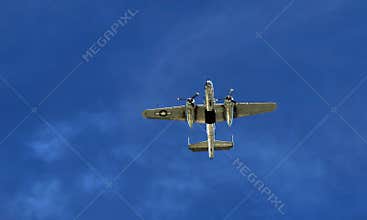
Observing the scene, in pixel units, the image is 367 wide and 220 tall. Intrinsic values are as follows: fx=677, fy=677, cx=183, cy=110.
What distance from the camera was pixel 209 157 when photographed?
4104 inches

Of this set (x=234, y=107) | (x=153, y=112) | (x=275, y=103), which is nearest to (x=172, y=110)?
(x=153, y=112)

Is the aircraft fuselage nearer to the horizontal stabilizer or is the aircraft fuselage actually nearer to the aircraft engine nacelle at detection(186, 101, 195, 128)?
the horizontal stabilizer

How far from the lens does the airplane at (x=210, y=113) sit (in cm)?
10144

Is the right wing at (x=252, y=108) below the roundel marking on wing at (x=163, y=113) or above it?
above

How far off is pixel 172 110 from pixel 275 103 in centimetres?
1600

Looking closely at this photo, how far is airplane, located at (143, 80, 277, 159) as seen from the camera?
101 meters

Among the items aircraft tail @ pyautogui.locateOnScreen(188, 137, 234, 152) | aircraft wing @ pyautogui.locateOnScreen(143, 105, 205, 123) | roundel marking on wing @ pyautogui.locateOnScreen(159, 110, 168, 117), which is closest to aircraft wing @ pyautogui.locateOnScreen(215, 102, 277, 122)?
aircraft tail @ pyautogui.locateOnScreen(188, 137, 234, 152)

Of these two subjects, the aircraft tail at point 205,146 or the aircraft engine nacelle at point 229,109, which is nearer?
the aircraft engine nacelle at point 229,109

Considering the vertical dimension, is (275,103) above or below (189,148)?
above

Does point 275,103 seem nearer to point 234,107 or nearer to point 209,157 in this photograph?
point 234,107

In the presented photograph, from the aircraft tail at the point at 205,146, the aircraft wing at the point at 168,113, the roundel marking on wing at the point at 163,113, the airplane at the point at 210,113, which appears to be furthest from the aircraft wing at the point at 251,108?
the roundel marking on wing at the point at 163,113

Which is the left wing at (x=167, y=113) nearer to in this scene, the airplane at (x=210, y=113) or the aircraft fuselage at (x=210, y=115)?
the airplane at (x=210, y=113)

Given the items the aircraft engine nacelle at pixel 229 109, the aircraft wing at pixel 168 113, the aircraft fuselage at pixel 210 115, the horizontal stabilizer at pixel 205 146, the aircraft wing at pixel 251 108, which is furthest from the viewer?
the horizontal stabilizer at pixel 205 146

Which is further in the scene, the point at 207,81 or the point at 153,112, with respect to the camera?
the point at 153,112
